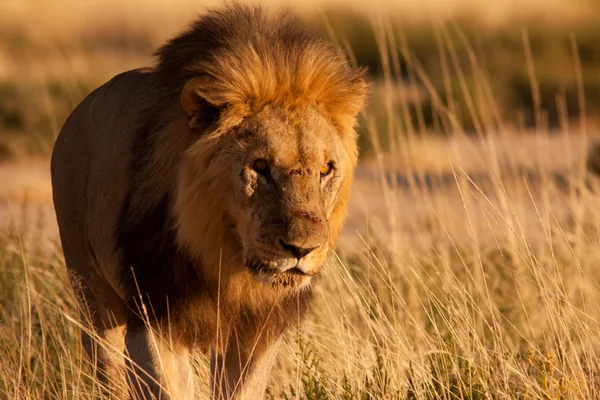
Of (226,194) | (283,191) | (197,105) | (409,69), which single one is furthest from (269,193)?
(409,69)

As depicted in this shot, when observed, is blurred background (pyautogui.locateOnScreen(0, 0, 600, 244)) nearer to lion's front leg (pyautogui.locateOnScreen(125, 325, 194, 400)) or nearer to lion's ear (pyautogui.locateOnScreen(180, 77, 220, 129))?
lion's ear (pyautogui.locateOnScreen(180, 77, 220, 129))

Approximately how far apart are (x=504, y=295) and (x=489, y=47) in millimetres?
20262

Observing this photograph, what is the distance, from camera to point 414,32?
30.0 meters

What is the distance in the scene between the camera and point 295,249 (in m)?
4.29

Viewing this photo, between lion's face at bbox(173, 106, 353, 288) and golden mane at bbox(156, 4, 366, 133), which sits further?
golden mane at bbox(156, 4, 366, 133)

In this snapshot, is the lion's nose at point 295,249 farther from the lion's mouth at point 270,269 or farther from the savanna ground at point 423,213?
the savanna ground at point 423,213

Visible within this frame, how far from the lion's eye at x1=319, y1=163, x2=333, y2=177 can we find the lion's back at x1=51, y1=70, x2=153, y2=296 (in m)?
0.91

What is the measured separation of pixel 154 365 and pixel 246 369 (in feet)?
1.72

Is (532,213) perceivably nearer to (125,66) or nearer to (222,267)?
(222,267)

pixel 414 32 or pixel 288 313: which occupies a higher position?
pixel 288 313

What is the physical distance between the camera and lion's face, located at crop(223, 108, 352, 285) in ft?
14.2

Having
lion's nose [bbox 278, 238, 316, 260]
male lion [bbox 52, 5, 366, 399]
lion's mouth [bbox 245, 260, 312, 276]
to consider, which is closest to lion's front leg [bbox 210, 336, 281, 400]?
male lion [bbox 52, 5, 366, 399]

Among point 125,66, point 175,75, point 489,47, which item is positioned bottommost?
point 489,47

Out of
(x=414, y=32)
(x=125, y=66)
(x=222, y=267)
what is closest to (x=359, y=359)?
(x=222, y=267)
